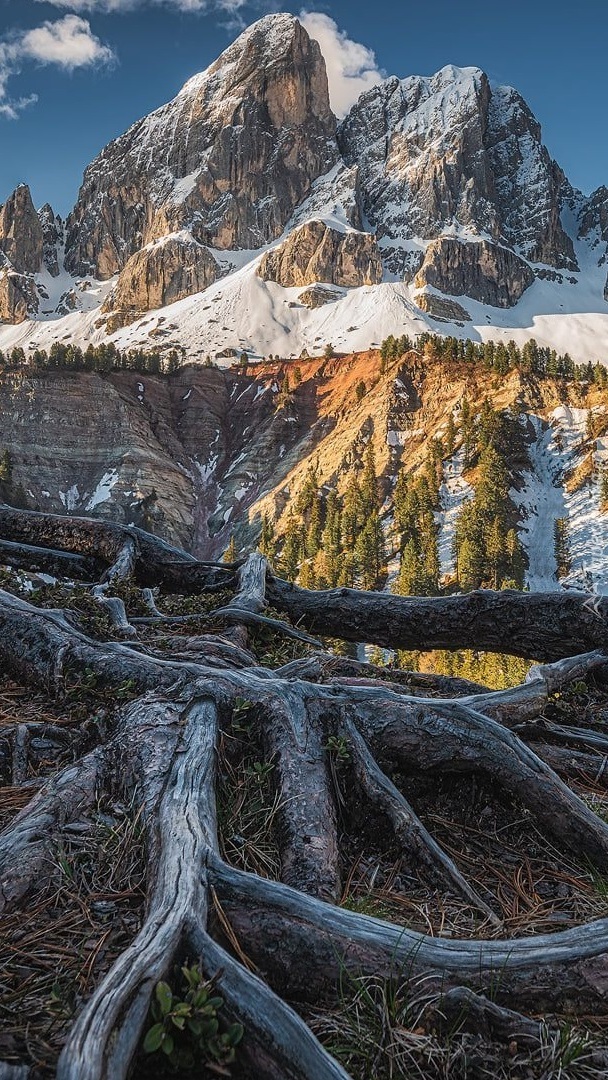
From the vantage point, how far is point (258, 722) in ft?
11.4

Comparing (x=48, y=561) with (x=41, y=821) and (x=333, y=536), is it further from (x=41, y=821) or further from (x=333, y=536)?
(x=333, y=536)

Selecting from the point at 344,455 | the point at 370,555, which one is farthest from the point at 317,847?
the point at 344,455

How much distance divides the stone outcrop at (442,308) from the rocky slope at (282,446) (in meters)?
86.8

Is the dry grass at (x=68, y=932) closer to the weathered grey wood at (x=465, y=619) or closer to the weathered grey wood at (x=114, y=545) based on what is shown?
the weathered grey wood at (x=465, y=619)

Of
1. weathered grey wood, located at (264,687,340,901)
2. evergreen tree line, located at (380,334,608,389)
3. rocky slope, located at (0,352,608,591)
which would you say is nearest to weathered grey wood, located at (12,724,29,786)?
weathered grey wood, located at (264,687,340,901)

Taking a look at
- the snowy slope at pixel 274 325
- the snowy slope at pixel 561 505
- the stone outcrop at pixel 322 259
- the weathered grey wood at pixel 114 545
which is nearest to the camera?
the weathered grey wood at pixel 114 545

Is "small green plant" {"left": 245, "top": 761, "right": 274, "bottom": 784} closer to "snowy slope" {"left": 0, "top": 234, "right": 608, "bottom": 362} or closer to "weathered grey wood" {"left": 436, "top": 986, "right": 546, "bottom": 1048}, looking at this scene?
"weathered grey wood" {"left": 436, "top": 986, "right": 546, "bottom": 1048}

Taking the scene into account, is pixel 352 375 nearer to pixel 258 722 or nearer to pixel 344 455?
pixel 344 455

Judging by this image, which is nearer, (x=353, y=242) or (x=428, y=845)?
(x=428, y=845)

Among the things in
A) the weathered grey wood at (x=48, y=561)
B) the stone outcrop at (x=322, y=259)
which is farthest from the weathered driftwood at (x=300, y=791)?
the stone outcrop at (x=322, y=259)

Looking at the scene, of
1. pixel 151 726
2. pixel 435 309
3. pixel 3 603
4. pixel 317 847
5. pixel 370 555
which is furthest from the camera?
pixel 435 309

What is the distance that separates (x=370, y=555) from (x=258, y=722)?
71689mm

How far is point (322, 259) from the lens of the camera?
622 ft

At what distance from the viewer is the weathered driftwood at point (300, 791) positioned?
190cm
